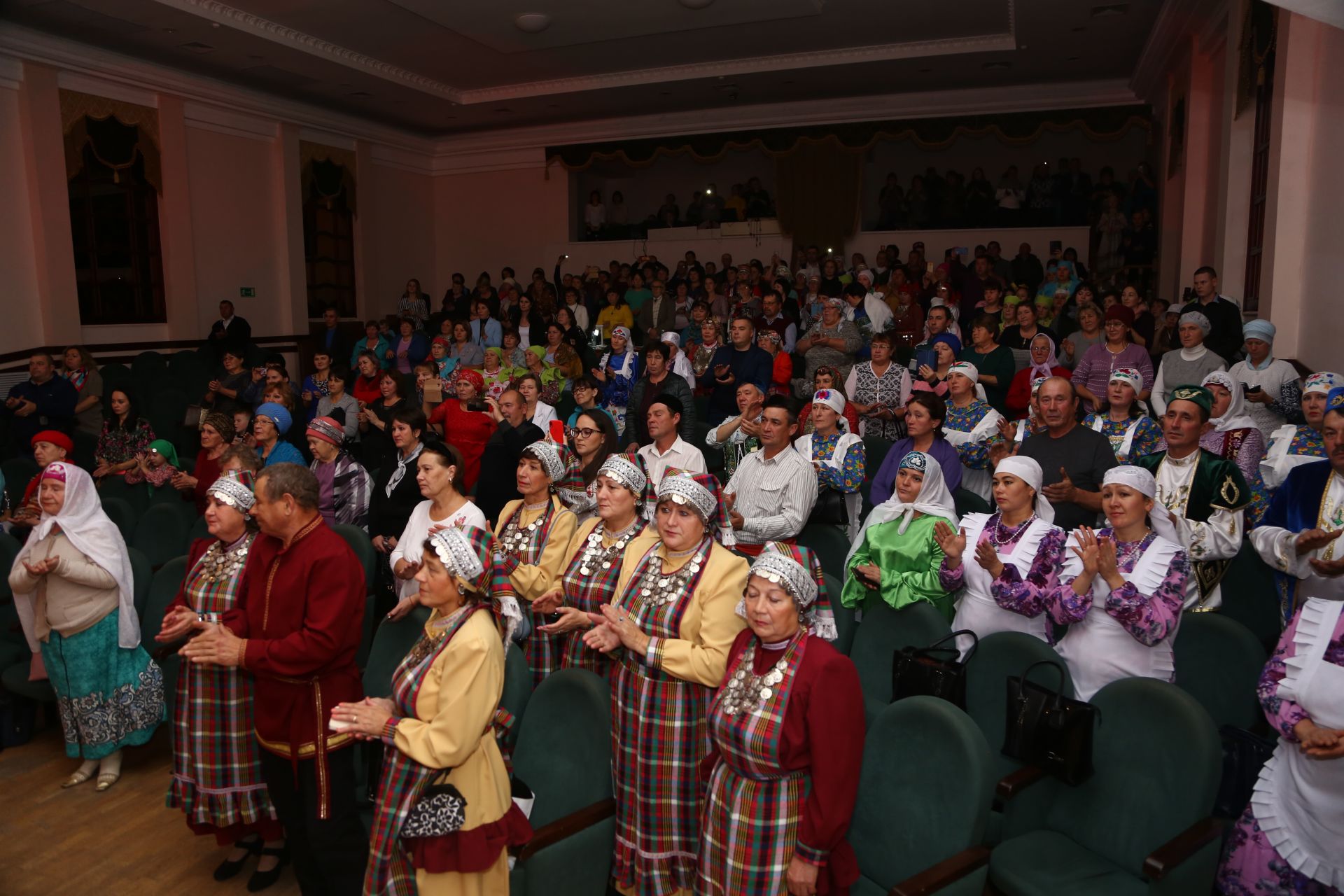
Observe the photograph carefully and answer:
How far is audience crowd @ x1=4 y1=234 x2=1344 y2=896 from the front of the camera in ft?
7.08

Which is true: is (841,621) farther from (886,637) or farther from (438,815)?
(438,815)

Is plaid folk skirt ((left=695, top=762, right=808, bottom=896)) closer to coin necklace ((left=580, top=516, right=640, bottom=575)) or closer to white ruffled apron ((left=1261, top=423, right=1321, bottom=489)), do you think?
coin necklace ((left=580, top=516, right=640, bottom=575))

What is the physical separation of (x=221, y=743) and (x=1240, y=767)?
3063 mm

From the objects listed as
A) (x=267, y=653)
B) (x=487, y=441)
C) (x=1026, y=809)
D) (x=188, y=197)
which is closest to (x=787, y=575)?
(x=1026, y=809)

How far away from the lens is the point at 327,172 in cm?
1297

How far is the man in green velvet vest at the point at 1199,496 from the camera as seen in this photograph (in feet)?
10.3

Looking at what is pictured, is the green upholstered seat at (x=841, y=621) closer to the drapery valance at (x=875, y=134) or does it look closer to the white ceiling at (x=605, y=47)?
the white ceiling at (x=605, y=47)

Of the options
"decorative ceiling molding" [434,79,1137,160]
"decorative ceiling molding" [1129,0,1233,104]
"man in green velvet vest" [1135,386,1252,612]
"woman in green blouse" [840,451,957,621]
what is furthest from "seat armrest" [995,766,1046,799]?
"decorative ceiling molding" [434,79,1137,160]

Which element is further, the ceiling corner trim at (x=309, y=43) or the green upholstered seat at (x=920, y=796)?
the ceiling corner trim at (x=309, y=43)

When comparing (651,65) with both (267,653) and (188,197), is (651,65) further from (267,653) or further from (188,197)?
(267,653)

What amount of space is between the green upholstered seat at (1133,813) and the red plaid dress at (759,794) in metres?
0.64

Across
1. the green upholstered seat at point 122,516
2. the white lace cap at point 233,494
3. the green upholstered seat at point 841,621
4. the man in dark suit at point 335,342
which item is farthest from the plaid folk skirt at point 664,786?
the man in dark suit at point 335,342

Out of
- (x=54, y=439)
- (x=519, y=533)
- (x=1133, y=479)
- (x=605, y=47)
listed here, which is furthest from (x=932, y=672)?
(x=605, y=47)

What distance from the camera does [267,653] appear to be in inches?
97.0
